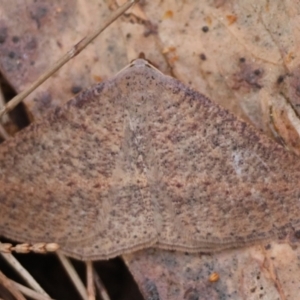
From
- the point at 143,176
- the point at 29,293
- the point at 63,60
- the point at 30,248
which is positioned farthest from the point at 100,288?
the point at 63,60

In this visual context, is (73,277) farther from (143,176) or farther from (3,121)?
(3,121)

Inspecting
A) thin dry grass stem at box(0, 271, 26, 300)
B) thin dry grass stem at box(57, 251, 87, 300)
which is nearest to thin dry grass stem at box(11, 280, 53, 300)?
thin dry grass stem at box(0, 271, 26, 300)

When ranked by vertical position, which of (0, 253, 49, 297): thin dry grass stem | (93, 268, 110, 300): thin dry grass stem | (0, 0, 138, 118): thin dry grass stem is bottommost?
(93, 268, 110, 300): thin dry grass stem

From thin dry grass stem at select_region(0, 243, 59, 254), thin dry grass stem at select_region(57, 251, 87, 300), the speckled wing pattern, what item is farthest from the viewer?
thin dry grass stem at select_region(57, 251, 87, 300)

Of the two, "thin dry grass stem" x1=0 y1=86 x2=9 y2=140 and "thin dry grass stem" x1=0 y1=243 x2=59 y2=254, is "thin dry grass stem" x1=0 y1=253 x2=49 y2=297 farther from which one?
"thin dry grass stem" x1=0 y1=86 x2=9 y2=140

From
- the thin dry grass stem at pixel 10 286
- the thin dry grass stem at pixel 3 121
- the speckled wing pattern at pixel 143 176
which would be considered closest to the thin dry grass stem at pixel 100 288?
the speckled wing pattern at pixel 143 176

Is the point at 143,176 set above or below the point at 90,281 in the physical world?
above
